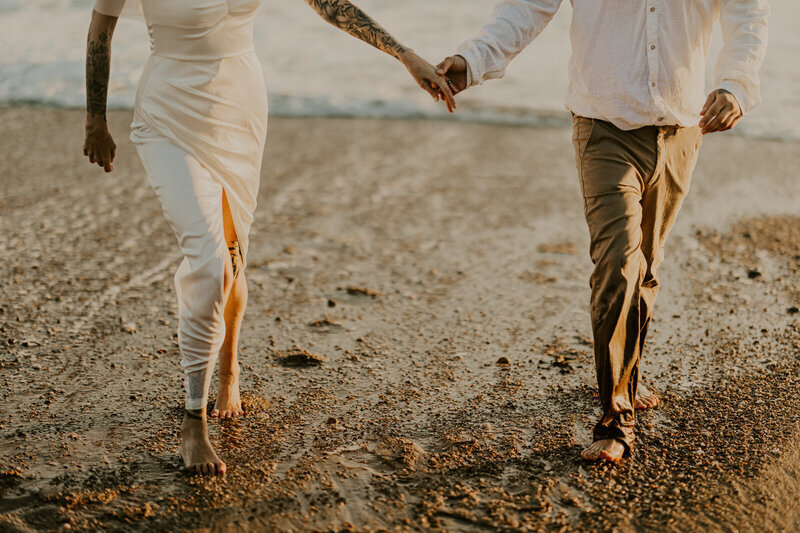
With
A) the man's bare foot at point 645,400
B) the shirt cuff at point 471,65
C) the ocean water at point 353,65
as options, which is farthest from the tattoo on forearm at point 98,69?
the ocean water at point 353,65

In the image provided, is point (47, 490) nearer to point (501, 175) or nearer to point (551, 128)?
point (501, 175)

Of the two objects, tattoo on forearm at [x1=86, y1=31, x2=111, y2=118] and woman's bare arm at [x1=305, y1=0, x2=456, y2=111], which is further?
woman's bare arm at [x1=305, y1=0, x2=456, y2=111]

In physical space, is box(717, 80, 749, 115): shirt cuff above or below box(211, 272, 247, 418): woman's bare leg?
above

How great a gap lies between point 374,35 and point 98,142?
1.24 metres

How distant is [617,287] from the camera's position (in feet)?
10.9

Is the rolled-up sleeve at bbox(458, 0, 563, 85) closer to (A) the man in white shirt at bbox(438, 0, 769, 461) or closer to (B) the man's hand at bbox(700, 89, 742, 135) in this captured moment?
(A) the man in white shirt at bbox(438, 0, 769, 461)

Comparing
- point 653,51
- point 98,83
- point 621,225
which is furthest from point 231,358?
point 653,51

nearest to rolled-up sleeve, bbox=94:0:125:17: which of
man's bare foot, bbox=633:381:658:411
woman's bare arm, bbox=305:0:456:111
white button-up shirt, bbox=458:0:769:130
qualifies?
woman's bare arm, bbox=305:0:456:111

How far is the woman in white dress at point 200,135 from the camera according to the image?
3.29 meters

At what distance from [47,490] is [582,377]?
246 centimetres

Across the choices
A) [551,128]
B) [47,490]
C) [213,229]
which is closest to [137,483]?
[47,490]

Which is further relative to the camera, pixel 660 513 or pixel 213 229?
pixel 213 229

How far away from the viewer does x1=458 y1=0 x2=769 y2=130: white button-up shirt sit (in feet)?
11.1

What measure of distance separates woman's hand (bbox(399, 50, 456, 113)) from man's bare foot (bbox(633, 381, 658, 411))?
1542 millimetres
